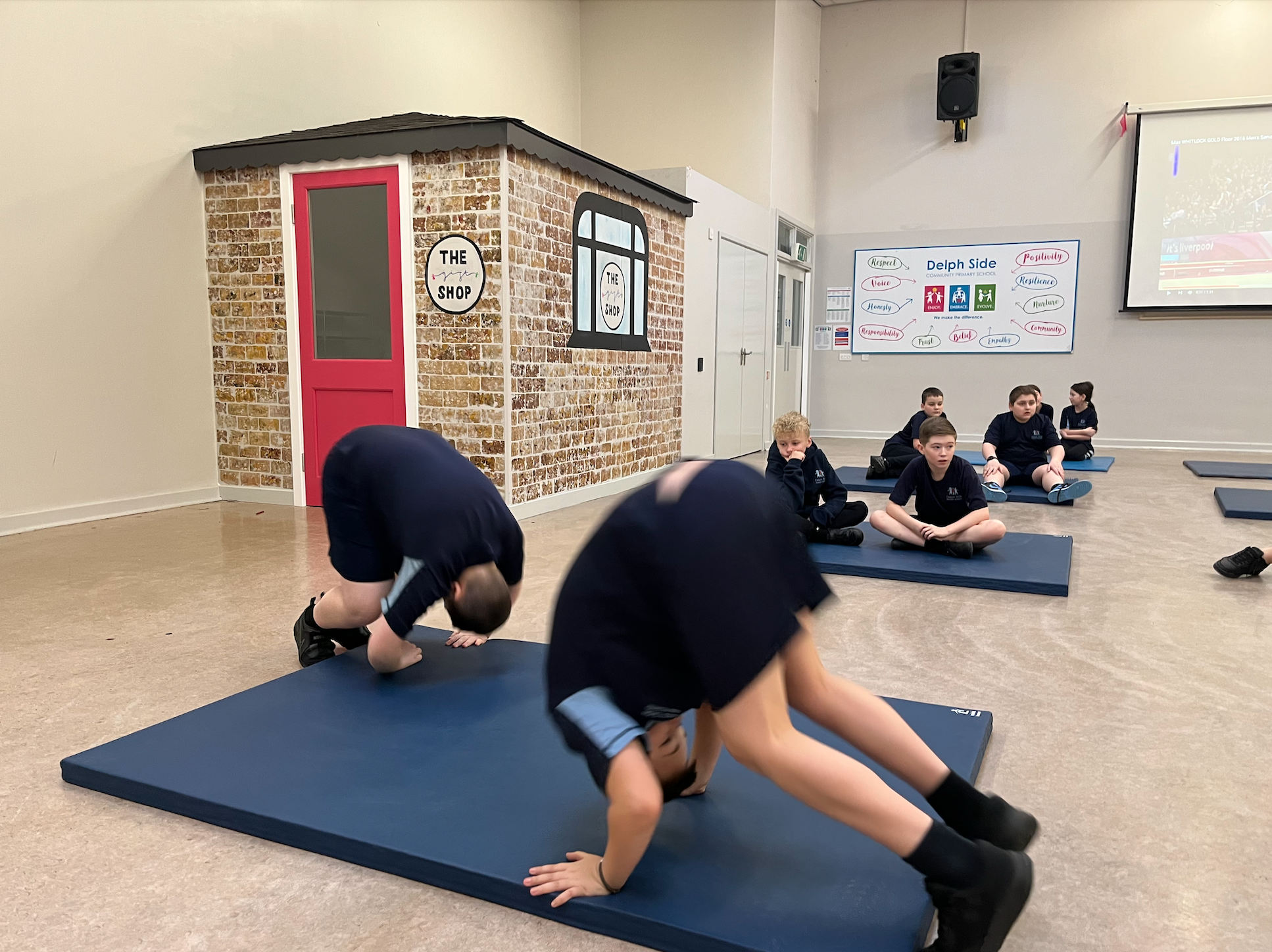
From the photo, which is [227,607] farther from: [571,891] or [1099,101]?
[1099,101]

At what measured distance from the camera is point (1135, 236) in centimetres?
983

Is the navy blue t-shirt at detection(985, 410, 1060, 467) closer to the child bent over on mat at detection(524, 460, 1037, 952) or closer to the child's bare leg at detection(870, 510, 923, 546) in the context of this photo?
the child's bare leg at detection(870, 510, 923, 546)

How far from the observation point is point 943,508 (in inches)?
171

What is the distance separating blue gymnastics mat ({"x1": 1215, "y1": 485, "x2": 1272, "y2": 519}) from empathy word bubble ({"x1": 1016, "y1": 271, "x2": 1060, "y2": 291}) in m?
4.13

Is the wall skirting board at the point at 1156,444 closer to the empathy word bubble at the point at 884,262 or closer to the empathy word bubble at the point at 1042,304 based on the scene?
the empathy word bubble at the point at 1042,304

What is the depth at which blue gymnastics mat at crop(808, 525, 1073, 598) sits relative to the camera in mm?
3838

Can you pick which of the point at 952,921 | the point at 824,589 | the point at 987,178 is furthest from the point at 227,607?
the point at 987,178

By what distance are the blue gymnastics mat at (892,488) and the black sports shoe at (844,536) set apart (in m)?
1.45

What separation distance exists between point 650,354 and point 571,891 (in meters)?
5.80

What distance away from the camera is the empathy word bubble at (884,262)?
1088 cm

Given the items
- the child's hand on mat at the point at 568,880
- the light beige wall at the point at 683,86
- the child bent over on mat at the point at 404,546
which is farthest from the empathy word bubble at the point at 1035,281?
the child's hand on mat at the point at 568,880

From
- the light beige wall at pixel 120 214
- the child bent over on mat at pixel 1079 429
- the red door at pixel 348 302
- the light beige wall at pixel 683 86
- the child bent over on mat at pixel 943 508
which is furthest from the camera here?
the light beige wall at pixel 683 86

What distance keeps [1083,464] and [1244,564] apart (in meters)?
4.24

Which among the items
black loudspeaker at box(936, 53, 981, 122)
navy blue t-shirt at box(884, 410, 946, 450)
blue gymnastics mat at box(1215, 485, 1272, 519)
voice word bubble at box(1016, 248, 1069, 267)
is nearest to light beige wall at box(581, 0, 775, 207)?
black loudspeaker at box(936, 53, 981, 122)
